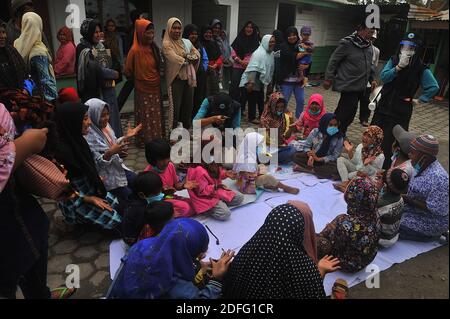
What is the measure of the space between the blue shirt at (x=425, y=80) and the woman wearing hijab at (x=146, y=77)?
2.91 m

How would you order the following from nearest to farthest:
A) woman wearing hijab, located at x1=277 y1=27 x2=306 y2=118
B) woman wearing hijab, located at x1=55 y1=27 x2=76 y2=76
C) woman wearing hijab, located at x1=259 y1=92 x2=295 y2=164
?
woman wearing hijab, located at x1=259 y1=92 x2=295 y2=164
woman wearing hijab, located at x1=55 y1=27 x2=76 y2=76
woman wearing hijab, located at x1=277 y1=27 x2=306 y2=118

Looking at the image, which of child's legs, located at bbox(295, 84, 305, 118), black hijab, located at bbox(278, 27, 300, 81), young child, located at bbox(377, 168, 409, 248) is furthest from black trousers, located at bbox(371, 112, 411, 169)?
black hijab, located at bbox(278, 27, 300, 81)

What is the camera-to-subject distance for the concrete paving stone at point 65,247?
2.71m

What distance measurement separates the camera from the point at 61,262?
2.58 metres

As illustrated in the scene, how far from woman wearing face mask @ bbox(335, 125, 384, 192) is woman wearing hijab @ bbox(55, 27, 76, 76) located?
14.4 feet

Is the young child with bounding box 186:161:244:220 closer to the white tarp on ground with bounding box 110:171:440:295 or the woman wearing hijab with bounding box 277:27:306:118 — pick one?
the white tarp on ground with bounding box 110:171:440:295

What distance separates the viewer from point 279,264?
1.69 m

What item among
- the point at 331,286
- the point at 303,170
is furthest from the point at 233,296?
the point at 303,170

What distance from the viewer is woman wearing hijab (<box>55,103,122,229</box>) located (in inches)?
98.4

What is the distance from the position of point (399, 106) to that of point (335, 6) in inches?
346

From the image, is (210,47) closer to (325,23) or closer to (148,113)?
(148,113)

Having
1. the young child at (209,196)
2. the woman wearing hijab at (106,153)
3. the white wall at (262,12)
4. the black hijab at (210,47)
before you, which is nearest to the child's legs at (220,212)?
the young child at (209,196)

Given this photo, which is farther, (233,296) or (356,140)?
(356,140)

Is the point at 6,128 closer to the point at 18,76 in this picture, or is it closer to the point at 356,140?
the point at 18,76
